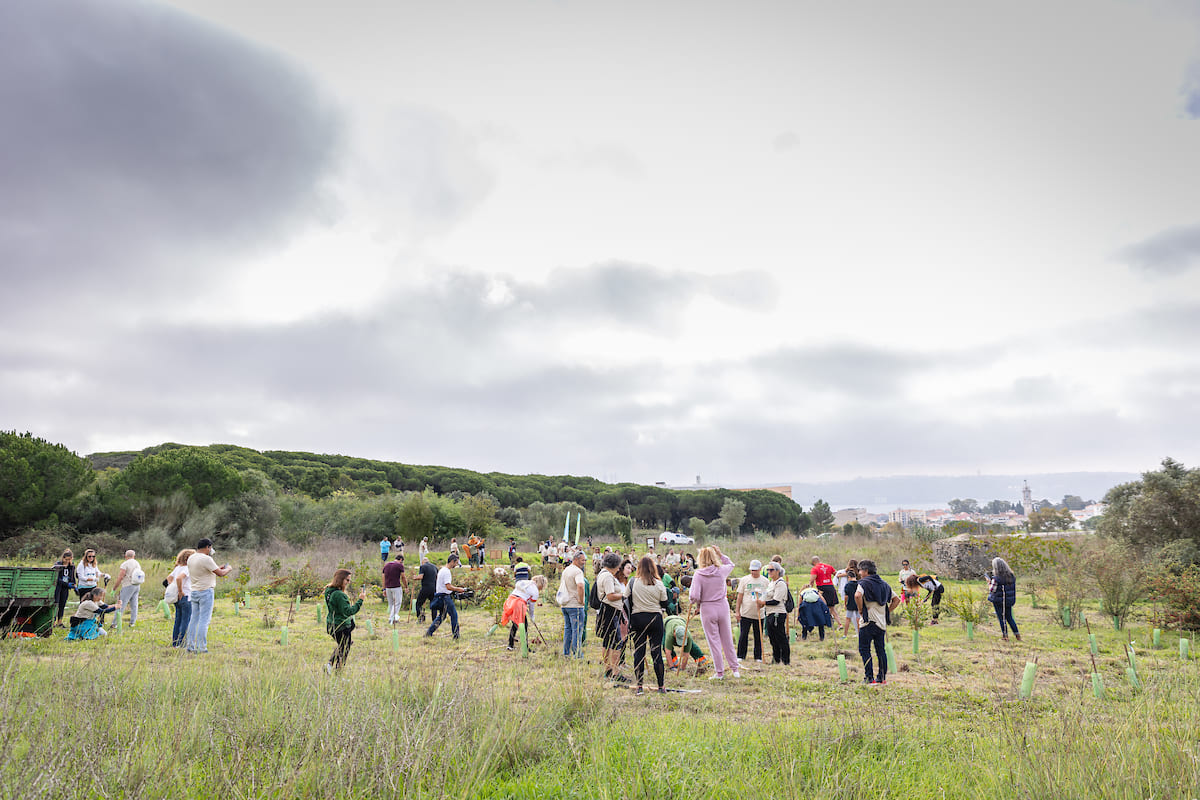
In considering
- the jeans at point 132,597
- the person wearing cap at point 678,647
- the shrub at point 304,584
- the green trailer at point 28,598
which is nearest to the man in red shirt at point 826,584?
the person wearing cap at point 678,647

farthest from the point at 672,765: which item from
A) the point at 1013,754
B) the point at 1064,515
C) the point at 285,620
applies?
the point at 1064,515

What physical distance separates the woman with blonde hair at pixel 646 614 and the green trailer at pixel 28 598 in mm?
9368

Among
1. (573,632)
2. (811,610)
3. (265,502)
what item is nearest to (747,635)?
(811,610)

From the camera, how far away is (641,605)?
719 centimetres

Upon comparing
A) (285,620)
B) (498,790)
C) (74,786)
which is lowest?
(285,620)

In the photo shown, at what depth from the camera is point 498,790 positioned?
12.6ft

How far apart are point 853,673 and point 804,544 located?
28.1 meters

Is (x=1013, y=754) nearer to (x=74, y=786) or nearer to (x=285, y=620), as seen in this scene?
(x=74, y=786)

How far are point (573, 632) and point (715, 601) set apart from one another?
2.38m

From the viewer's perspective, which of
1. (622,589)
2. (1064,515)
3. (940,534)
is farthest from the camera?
(1064,515)

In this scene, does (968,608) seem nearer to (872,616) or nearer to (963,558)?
(872,616)

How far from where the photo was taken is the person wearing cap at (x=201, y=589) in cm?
889

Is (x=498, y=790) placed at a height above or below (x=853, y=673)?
above

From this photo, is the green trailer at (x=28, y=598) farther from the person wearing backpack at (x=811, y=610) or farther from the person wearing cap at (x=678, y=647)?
the person wearing backpack at (x=811, y=610)
